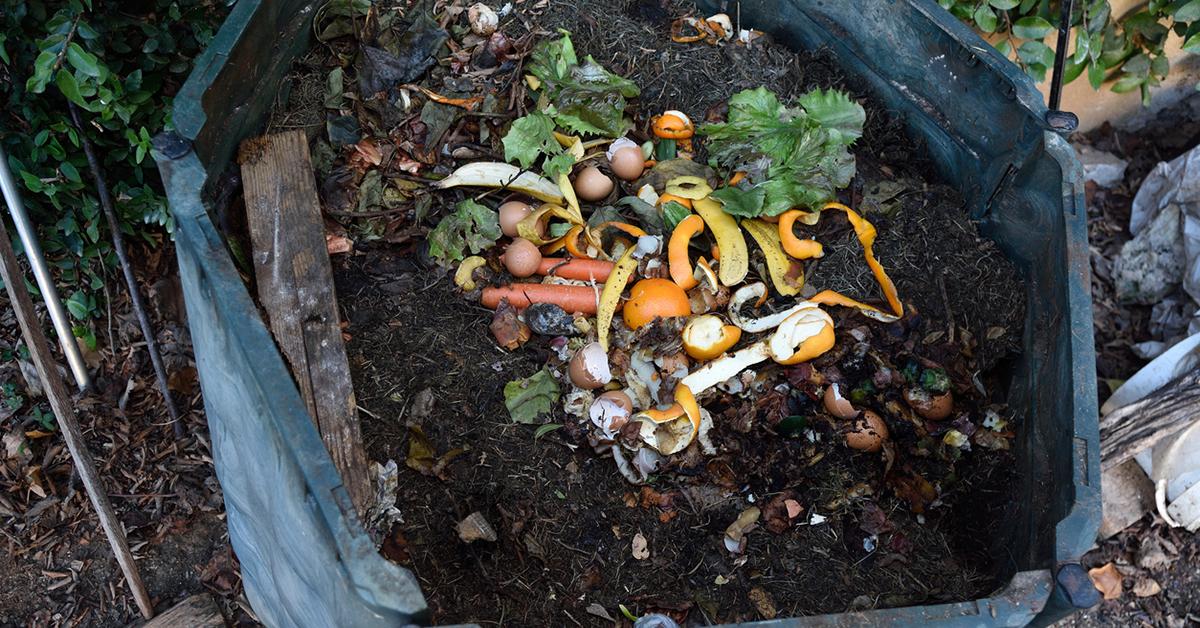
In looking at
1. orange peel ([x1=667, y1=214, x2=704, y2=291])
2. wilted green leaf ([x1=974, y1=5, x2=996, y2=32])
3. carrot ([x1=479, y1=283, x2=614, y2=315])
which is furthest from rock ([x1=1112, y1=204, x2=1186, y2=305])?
carrot ([x1=479, y1=283, x2=614, y2=315])

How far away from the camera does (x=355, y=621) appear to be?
1779mm

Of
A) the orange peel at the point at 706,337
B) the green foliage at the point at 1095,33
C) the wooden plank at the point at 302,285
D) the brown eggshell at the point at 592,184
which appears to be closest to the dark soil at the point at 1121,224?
the green foliage at the point at 1095,33

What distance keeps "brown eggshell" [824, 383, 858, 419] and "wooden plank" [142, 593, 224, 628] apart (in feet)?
6.51

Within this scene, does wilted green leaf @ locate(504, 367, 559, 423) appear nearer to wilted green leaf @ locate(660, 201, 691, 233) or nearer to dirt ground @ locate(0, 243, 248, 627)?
wilted green leaf @ locate(660, 201, 691, 233)

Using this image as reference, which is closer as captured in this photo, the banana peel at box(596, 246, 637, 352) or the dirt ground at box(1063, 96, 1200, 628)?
the banana peel at box(596, 246, 637, 352)

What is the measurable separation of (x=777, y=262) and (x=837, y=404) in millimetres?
493

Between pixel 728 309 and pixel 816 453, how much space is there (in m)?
0.51

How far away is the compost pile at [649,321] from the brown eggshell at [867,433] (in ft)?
0.04

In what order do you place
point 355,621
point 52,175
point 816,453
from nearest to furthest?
point 355,621 → point 816,453 → point 52,175

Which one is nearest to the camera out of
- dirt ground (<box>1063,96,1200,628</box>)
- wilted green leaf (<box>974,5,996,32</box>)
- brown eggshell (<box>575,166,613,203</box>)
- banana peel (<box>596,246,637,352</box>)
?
banana peel (<box>596,246,637,352</box>)

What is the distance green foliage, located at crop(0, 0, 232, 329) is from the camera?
2.77 m

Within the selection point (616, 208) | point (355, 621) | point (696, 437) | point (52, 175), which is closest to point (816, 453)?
point (696, 437)

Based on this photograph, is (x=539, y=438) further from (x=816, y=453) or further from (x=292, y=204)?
(x=292, y=204)

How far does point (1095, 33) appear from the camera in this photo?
148 inches
